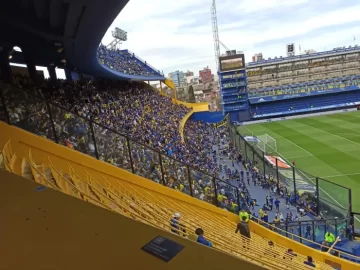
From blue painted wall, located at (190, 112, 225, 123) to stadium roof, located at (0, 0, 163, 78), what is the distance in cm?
2762

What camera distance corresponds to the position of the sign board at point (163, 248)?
1.71 metres

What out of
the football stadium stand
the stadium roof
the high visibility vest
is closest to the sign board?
the stadium roof

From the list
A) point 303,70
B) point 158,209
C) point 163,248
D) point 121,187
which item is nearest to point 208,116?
point 303,70

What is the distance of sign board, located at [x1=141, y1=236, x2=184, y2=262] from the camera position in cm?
171

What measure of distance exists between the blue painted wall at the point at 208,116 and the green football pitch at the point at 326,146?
3291 mm

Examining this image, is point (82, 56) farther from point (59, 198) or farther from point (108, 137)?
point (59, 198)

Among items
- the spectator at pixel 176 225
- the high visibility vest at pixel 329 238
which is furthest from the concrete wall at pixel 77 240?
the high visibility vest at pixel 329 238

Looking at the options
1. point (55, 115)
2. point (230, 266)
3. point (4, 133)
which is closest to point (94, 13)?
point (55, 115)

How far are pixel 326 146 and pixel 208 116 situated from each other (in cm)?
1675

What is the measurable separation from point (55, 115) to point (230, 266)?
560 centimetres

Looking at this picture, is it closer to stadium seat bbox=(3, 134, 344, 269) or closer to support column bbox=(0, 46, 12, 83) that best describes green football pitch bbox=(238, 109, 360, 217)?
stadium seat bbox=(3, 134, 344, 269)

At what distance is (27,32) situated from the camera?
369 inches

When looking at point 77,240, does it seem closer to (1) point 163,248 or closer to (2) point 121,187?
(1) point 163,248

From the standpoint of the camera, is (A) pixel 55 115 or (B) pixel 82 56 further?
(B) pixel 82 56
